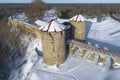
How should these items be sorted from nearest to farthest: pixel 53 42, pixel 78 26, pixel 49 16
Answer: pixel 53 42, pixel 78 26, pixel 49 16

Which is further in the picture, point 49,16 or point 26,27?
point 49,16

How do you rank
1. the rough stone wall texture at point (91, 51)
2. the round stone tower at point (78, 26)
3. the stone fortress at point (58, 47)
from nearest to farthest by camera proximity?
the rough stone wall texture at point (91, 51) → the stone fortress at point (58, 47) → the round stone tower at point (78, 26)

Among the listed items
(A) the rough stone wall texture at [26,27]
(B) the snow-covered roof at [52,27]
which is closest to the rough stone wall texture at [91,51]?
(B) the snow-covered roof at [52,27]

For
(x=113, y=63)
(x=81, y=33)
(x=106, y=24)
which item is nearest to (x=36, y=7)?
(x=106, y=24)

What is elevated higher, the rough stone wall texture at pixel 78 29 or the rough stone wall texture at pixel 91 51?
the rough stone wall texture at pixel 78 29

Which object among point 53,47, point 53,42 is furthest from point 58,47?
point 53,42

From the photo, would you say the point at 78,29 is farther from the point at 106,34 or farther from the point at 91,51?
the point at 106,34

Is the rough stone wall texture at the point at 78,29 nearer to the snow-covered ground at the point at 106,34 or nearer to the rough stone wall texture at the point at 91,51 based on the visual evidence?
the snow-covered ground at the point at 106,34
